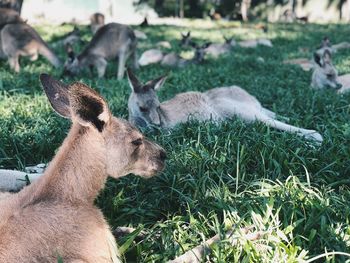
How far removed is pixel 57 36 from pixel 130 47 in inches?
232

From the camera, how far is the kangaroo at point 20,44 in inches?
353

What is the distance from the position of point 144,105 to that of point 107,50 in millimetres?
4721

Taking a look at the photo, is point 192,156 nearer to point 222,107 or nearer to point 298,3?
point 222,107

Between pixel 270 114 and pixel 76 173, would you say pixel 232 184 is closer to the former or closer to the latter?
pixel 76 173

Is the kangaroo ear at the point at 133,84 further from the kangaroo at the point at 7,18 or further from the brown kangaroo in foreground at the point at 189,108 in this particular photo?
the kangaroo at the point at 7,18

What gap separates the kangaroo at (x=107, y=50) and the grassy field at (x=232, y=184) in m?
3.17

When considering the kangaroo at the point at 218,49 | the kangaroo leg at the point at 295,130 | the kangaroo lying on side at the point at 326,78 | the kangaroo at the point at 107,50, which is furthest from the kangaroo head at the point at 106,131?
the kangaroo at the point at 218,49

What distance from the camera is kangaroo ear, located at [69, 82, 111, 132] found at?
2434 mm

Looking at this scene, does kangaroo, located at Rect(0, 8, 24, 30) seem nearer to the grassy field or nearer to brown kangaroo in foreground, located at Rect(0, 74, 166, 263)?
the grassy field

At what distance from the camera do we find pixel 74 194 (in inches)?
99.6

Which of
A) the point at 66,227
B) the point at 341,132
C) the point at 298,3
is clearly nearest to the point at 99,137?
the point at 66,227

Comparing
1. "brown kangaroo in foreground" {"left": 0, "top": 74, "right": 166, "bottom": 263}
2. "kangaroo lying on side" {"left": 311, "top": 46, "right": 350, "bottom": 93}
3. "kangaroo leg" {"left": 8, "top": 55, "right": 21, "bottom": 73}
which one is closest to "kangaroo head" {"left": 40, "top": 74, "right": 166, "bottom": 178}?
"brown kangaroo in foreground" {"left": 0, "top": 74, "right": 166, "bottom": 263}

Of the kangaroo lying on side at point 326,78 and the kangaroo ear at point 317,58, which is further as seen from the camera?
the kangaroo ear at point 317,58

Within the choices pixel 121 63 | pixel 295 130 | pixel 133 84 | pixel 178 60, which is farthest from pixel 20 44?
pixel 295 130
